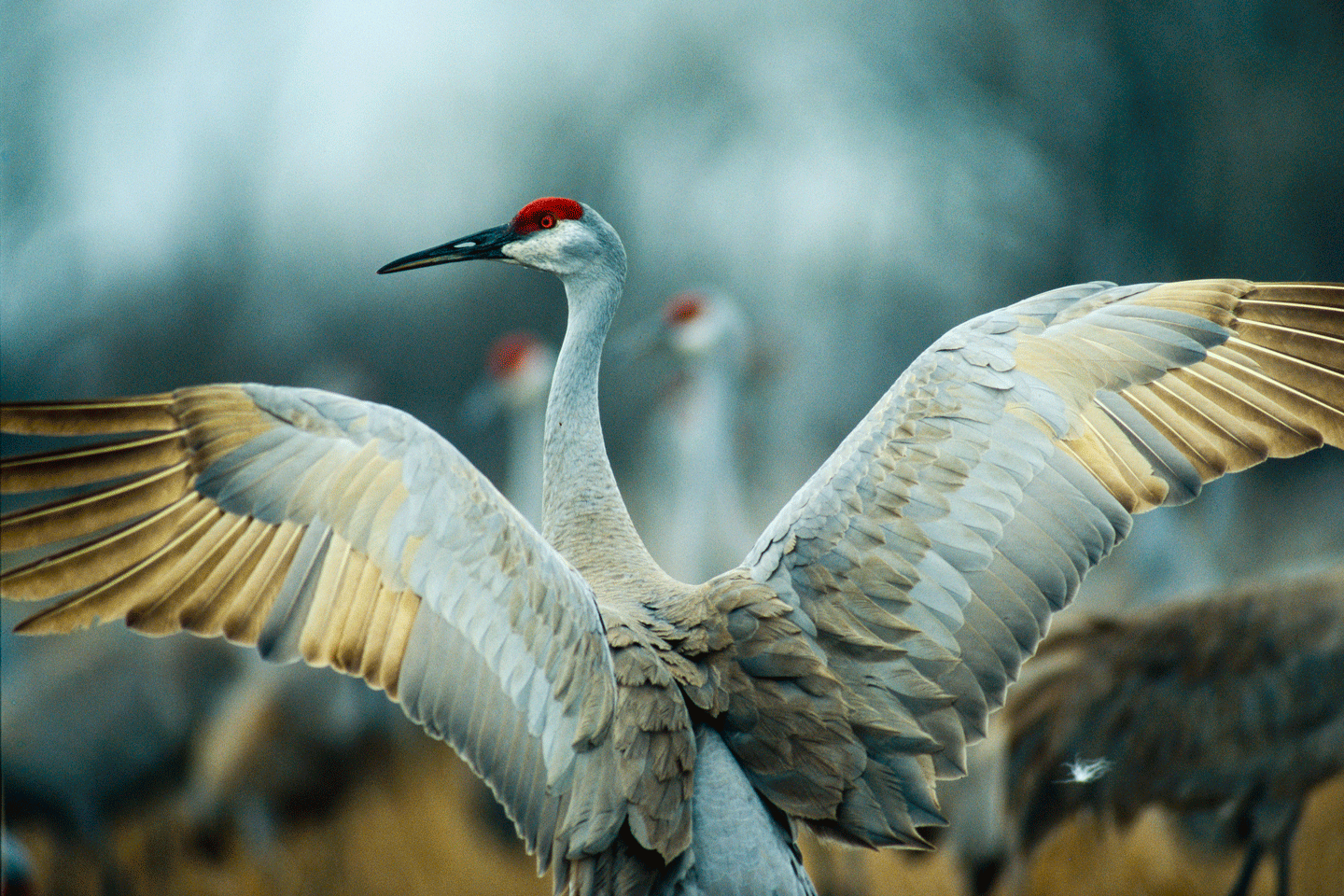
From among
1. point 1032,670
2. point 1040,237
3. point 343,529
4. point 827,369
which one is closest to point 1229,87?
point 1040,237

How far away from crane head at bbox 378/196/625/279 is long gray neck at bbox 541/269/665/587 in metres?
0.04

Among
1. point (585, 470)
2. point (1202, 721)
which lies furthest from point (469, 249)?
point (1202, 721)

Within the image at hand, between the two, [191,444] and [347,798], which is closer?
[191,444]

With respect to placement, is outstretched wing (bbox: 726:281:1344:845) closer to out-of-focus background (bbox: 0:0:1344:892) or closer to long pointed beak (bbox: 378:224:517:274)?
long pointed beak (bbox: 378:224:517:274)

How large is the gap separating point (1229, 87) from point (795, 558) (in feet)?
6.78

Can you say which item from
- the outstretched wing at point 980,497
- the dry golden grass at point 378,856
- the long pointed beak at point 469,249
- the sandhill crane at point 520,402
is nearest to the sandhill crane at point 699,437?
the sandhill crane at point 520,402

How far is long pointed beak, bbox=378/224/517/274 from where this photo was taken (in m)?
1.93

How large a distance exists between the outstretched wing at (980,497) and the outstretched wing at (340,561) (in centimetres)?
29

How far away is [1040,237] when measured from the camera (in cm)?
281

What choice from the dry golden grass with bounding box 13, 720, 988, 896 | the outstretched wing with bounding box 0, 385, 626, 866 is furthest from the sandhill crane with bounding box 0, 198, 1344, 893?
the dry golden grass with bounding box 13, 720, 988, 896

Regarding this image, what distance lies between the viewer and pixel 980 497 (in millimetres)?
1589

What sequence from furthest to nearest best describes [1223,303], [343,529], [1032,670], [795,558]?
1. [1032,670]
2. [1223,303]
3. [795,558]
4. [343,529]

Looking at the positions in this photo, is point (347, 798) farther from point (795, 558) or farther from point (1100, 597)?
point (1100, 597)

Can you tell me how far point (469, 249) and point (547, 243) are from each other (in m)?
0.14
